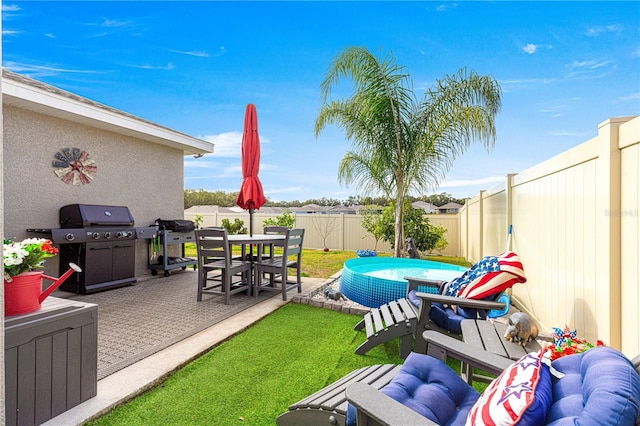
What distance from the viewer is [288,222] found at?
36.8 ft

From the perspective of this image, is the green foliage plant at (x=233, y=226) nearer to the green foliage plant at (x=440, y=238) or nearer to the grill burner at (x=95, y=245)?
the grill burner at (x=95, y=245)

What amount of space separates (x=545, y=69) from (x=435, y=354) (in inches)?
295

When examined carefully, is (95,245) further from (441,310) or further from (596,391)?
(596,391)

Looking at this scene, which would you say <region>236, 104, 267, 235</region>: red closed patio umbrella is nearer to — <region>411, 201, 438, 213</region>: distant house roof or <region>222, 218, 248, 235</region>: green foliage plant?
<region>411, 201, 438, 213</region>: distant house roof

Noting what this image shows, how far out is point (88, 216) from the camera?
545cm

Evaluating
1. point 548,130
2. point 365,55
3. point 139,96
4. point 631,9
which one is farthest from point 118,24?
point 548,130

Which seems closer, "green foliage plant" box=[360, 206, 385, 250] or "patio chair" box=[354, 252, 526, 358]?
"patio chair" box=[354, 252, 526, 358]

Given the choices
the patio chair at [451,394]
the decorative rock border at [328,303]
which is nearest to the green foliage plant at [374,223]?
the decorative rock border at [328,303]

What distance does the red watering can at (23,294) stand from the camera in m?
1.95

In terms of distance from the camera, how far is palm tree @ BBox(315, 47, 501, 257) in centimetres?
652

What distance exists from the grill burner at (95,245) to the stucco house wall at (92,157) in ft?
1.13

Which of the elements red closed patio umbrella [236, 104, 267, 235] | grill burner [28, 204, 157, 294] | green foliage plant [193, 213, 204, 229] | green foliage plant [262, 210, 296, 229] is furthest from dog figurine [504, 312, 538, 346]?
green foliage plant [193, 213, 204, 229]

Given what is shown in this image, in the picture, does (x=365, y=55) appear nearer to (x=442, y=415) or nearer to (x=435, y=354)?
(x=435, y=354)

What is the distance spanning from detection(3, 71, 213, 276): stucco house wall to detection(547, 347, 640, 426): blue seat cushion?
6400mm
